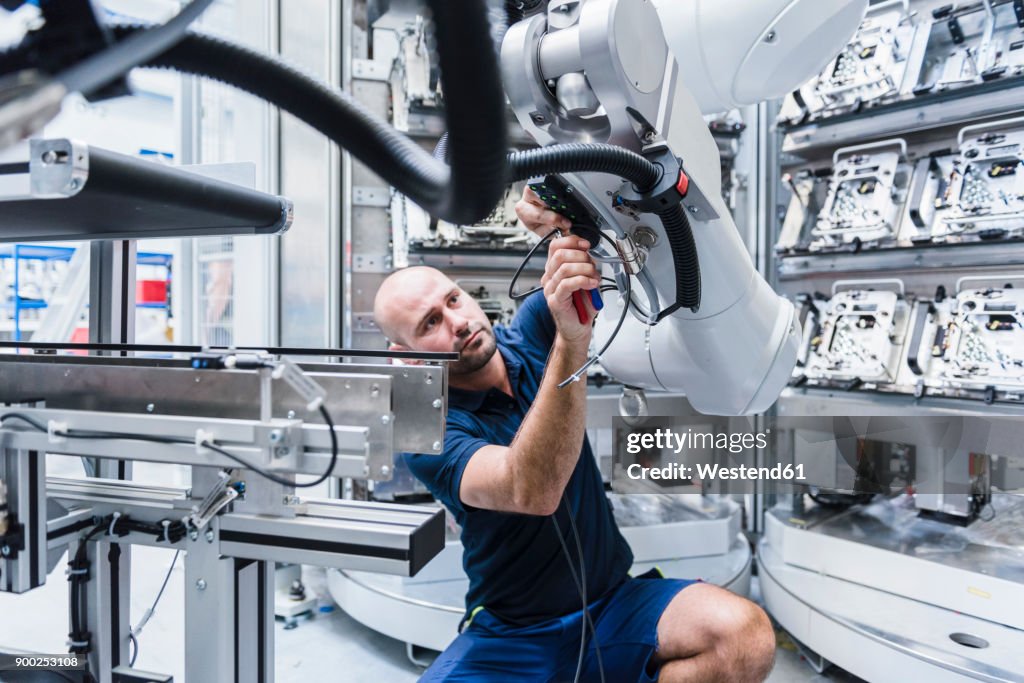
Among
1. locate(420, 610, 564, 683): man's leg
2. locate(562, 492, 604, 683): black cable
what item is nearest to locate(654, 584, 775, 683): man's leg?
locate(562, 492, 604, 683): black cable

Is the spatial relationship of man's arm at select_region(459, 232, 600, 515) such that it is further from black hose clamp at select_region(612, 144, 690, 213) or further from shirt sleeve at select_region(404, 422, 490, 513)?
→ black hose clamp at select_region(612, 144, 690, 213)

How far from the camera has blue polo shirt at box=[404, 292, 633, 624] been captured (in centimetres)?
159

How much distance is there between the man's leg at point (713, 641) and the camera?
4.75 feet

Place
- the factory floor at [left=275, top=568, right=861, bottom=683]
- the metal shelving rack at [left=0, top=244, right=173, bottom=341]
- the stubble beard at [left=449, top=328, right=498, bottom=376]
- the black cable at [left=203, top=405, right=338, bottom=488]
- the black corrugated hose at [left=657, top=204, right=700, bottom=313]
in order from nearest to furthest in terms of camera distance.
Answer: the black cable at [left=203, top=405, right=338, bottom=488] → the black corrugated hose at [left=657, top=204, right=700, bottom=313] → the stubble beard at [left=449, top=328, right=498, bottom=376] → the factory floor at [left=275, top=568, right=861, bottom=683] → the metal shelving rack at [left=0, top=244, right=173, bottom=341]

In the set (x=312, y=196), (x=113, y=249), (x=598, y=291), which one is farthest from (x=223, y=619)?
(x=312, y=196)

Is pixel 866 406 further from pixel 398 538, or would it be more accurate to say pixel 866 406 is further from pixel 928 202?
pixel 398 538

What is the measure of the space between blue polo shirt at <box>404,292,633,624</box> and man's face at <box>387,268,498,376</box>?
0.11 metres

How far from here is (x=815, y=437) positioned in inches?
122

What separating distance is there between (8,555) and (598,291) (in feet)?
3.67

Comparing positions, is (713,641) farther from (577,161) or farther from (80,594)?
(80,594)

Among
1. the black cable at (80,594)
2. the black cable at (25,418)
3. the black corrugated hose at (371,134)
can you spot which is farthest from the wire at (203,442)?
the black corrugated hose at (371,134)

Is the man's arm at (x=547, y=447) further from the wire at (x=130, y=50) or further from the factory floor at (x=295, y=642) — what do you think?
the factory floor at (x=295, y=642)

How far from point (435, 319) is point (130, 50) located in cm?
119

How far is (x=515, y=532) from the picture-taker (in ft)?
5.42
